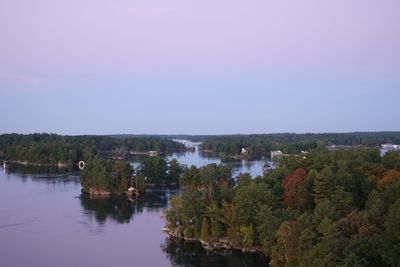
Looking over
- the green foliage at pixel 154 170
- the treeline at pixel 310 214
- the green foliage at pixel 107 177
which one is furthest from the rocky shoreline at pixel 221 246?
the green foliage at pixel 154 170

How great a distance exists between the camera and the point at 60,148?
57.7 m

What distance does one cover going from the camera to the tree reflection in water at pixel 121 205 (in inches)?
1060

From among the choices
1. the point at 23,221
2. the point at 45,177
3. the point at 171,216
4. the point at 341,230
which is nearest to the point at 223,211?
the point at 171,216

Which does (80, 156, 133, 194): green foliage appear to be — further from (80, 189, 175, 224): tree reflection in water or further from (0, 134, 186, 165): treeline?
(0, 134, 186, 165): treeline

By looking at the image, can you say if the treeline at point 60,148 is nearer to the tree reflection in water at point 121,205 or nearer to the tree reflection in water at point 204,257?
the tree reflection in water at point 121,205

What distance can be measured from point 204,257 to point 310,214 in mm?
4362

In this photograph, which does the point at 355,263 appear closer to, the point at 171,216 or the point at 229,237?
the point at 229,237

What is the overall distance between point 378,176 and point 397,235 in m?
8.35

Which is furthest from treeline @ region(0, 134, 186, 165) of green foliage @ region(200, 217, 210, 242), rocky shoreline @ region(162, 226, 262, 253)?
rocky shoreline @ region(162, 226, 262, 253)

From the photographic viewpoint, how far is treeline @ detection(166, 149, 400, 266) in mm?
13172

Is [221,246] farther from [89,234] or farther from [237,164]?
[237,164]

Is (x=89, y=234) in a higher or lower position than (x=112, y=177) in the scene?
lower

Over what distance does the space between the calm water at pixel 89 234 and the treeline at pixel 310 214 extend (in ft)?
3.44

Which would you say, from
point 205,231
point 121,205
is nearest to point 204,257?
point 205,231
